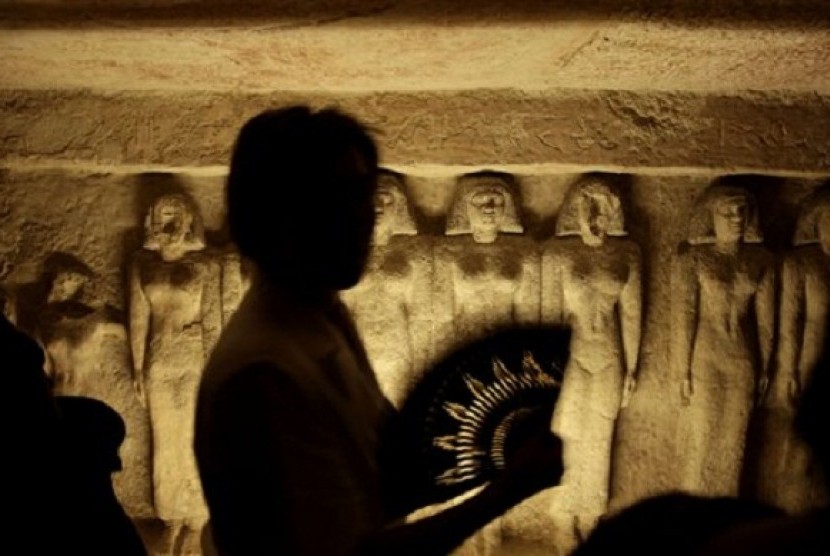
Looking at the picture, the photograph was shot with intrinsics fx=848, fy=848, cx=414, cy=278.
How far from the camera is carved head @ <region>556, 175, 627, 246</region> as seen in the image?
241 centimetres

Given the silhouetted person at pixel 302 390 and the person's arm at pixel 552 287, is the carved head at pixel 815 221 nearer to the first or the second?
the person's arm at pixel 552 287

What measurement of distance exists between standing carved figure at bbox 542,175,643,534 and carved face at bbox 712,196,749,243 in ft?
0.77

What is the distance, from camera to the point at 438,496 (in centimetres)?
153

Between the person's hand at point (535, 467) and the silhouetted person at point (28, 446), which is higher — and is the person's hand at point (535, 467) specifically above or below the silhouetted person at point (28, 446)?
below

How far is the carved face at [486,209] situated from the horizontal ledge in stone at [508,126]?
0.08m

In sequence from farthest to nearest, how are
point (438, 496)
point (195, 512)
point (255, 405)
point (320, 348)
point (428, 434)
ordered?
point (195, 512), point (428, 434), point (438, 496), point (320, 348), point (255, 405)

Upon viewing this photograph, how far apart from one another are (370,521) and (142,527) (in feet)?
5.68

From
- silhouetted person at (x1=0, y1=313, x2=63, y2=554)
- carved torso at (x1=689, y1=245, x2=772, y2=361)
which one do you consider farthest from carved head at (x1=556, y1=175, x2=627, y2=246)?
silhouetted person at (x1=0, y1=313, x2=63, y2=554)

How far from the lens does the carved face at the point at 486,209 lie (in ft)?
7.90

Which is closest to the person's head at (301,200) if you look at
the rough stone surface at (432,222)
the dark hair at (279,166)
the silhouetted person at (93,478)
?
the dark hair at (279,166)

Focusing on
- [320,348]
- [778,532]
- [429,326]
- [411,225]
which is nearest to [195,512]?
[429,326]

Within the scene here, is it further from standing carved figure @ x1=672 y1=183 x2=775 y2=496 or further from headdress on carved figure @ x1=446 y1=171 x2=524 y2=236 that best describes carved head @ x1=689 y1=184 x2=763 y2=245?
headdress on carved figure @ x1=446 y1=171 x2=524 y2=236

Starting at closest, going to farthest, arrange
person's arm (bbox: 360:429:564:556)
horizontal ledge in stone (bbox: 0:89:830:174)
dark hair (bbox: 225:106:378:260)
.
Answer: person's arm (bbox: 360:429:564:556)
dark hair (bbox: 225:106:378:260)
horizontal ledge in stone (bbox: 0:89:830:174)

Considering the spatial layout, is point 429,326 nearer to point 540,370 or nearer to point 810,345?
point 540,370
